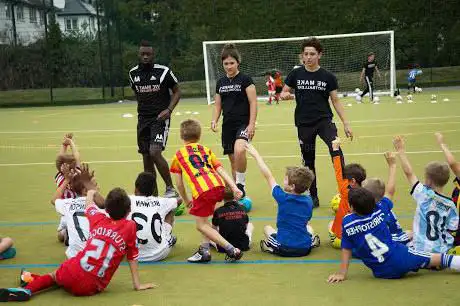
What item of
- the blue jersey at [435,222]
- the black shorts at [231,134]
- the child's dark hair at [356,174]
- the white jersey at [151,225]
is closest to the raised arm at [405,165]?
the blue jersey at [435,222]

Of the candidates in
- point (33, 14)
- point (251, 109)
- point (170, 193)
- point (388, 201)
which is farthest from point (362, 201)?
point (33, 14)

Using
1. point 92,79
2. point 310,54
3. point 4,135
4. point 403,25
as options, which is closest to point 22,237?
point 310,54

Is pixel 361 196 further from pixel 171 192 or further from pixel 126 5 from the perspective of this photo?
pixel 126 5

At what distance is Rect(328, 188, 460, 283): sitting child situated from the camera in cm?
540

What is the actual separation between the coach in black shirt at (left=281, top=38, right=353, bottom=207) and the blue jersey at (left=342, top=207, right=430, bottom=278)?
2.75 meters

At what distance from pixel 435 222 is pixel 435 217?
44mm

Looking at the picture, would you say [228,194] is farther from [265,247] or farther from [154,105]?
[154,105]

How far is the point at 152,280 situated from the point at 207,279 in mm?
461

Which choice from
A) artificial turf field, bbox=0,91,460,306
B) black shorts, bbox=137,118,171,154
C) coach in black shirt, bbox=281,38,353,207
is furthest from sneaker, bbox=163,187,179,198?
coach in black shirt, bbox=281,38,353,207

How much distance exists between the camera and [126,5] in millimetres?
60094

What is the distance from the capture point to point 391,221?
5.99 m

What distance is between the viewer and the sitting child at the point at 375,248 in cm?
540

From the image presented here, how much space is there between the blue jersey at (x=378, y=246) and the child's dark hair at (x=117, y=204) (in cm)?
172

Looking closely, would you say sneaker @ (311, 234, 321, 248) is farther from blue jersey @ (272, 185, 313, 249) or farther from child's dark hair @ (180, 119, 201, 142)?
child's dark hair @ (180, 119, 201, 142)
